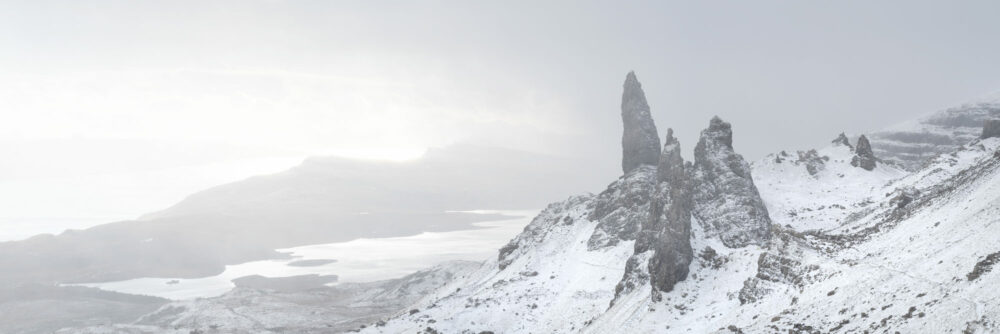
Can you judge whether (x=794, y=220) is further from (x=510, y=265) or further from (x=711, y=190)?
(x=510, y=265)

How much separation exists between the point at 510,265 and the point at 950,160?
75386mm

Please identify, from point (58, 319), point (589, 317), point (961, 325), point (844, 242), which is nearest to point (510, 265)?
point (589, 317)

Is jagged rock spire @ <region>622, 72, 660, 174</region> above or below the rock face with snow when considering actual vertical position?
above

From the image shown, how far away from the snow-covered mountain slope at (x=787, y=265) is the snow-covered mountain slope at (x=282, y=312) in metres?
40.5

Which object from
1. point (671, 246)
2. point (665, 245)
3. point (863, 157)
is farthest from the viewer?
point (863, 157)

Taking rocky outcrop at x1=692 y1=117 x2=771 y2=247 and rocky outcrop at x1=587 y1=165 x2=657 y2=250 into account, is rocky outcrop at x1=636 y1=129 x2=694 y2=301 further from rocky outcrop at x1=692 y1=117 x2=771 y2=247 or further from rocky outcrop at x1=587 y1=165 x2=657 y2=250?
rocky outcrop at x1=587 y1=165 x2=657 y2=250

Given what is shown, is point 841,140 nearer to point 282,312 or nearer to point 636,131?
point 636,131

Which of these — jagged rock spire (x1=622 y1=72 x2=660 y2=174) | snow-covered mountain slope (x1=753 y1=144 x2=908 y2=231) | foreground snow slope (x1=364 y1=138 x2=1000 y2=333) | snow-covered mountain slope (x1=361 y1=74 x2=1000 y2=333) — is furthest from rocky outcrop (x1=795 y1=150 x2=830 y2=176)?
jagged rock spire (x1=622 y1=72 x2=660 y2=174)

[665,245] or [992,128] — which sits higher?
[992,128]

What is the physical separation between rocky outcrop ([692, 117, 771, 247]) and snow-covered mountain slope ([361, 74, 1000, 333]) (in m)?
1.13

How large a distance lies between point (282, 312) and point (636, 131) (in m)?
109

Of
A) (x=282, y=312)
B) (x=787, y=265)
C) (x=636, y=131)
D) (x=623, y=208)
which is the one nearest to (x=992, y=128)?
(x=636, y=131)

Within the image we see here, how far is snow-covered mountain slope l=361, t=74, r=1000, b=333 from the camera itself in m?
35.4

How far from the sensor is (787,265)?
5038 centimetres
